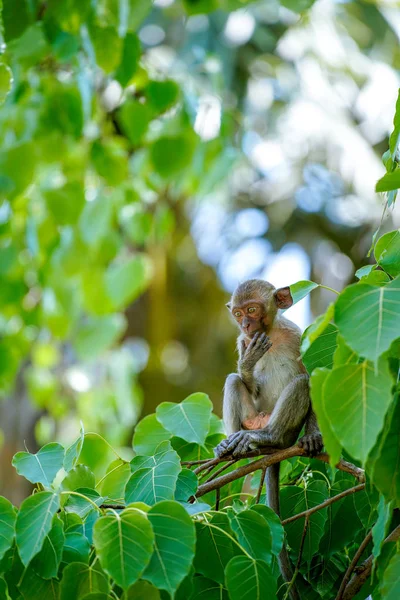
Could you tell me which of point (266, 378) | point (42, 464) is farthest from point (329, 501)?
point (266, 378)

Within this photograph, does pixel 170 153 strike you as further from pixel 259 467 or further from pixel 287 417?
pixel 259 467

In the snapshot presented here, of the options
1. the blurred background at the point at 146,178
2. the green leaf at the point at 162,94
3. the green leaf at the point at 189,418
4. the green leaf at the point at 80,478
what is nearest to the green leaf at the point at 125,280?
the blurred background at the point at 146,178

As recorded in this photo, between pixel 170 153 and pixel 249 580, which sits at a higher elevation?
pixel 170 153

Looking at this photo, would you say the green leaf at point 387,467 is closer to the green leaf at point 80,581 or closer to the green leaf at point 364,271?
the green leaf at point 364,271

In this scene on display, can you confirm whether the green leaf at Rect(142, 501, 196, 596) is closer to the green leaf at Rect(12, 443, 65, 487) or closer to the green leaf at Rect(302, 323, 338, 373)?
the green leaf at Rect(12, 443, 65, 487)

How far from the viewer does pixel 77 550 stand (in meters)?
2.32

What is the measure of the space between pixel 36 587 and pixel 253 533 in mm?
611

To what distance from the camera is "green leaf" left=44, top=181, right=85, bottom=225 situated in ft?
19.6

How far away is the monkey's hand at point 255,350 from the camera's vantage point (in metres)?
A: 3.77

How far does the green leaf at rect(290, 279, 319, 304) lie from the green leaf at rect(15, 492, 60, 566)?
83 cm

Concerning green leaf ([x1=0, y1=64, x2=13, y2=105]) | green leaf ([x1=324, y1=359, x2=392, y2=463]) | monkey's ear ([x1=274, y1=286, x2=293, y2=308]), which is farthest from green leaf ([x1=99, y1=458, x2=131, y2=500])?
green leaf ([x1=0, y1=64, x2=13, y2=105])

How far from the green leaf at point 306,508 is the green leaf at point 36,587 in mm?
787

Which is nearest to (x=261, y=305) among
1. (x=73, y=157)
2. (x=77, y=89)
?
(x=77, y=89)

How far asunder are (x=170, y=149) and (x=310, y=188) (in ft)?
18.8
